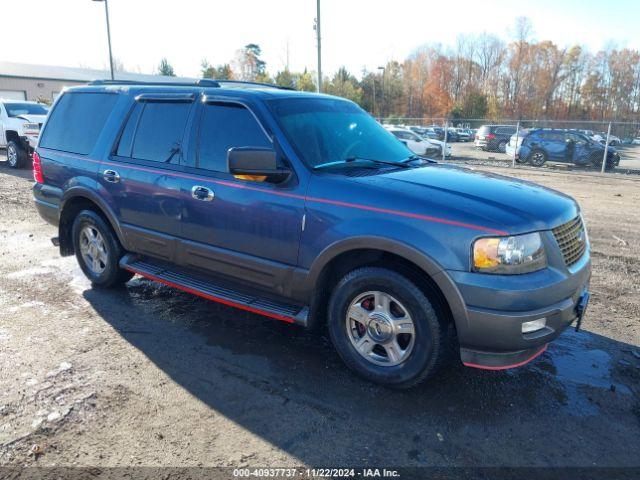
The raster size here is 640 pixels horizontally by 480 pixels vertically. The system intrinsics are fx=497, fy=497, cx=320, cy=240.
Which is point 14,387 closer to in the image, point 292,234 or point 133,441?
point 133,441

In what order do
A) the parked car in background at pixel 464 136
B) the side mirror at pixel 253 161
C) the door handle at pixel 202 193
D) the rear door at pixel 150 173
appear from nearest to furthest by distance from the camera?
1. the side mirror at pixel 253 161
2. the door handle at pixel 202 193
3. the rear door at pixel 150 173
4. the parked car in background at pixel 464 136

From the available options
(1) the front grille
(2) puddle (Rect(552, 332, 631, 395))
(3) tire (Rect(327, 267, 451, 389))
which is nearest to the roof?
(3) tire (Rect(327, 267, 451, 389))

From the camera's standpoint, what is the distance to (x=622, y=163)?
2355 centimetres

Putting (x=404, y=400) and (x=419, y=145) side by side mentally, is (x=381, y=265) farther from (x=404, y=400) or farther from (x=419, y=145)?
(x=419, y=145)

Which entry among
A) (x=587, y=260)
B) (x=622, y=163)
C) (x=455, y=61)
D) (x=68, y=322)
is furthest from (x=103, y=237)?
(x=455, y=61)

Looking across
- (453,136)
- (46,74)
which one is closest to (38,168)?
(453,136)

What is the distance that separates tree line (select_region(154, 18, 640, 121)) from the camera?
66.8 metres

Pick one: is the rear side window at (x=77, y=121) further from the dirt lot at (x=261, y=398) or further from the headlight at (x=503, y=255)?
the headlight at (x=503, y=255)

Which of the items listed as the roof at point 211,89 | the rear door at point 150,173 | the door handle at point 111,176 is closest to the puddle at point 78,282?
the rear door at point 150,173

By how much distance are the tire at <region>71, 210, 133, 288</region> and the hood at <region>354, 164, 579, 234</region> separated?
113 inches

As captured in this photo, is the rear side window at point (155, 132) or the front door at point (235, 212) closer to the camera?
the front door at point (235, 212)

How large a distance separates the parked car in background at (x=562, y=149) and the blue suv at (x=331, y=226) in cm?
1736

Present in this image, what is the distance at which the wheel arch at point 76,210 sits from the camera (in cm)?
480

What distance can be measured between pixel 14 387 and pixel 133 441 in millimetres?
1154
